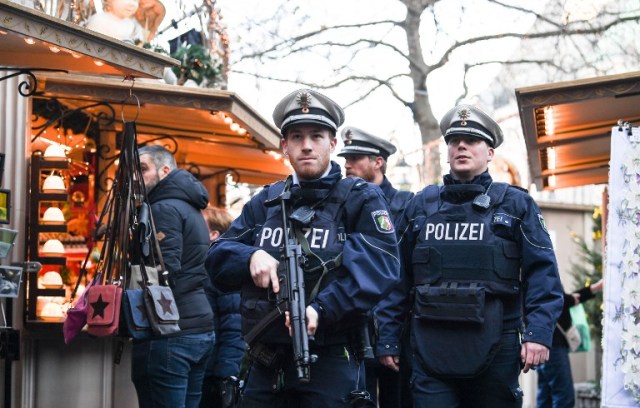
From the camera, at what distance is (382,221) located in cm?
576

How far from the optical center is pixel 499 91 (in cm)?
3431

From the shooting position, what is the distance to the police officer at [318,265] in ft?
18.0

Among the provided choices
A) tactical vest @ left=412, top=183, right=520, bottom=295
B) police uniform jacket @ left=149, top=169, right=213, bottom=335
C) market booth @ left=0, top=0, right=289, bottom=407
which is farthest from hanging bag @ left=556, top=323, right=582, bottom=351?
tactical vest @ left=412, top=183, right=520, bottom=295

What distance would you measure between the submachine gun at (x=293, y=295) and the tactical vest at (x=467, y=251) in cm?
137

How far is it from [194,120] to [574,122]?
3.68m

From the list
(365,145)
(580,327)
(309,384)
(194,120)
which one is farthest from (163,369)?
(580,327)

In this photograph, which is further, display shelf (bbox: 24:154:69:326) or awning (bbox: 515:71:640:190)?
display shelf (bbox: 24:154:69:326)

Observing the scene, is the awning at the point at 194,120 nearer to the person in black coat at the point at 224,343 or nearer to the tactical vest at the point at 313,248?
the person in black coat at the point at 224,343

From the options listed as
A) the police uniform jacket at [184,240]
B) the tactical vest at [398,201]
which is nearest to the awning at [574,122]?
the tactical vest at [398,201]

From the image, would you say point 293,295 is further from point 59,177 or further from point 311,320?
point 59,177

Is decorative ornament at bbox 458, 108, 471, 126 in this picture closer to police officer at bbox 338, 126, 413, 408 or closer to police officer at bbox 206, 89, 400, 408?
police officer at bbox 338, 126, 413, 408

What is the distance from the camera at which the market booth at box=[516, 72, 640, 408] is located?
23.1 ft

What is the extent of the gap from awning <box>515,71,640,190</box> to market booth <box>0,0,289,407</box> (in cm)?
242

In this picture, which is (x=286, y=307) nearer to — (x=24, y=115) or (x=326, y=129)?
(x=326, y=129)
